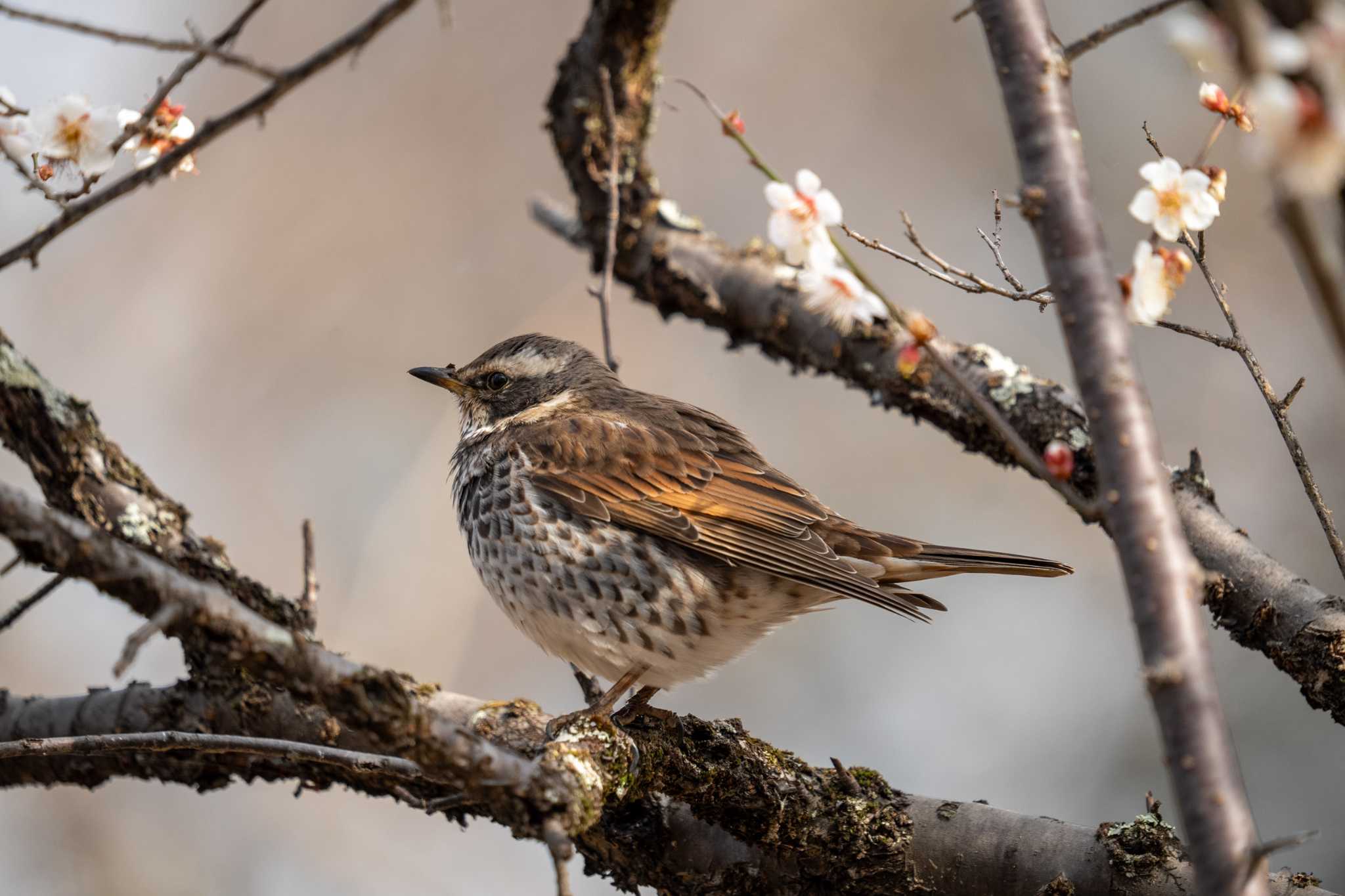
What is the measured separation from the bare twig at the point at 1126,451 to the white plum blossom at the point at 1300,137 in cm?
48

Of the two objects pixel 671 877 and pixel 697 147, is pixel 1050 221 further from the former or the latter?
pixel 697 147

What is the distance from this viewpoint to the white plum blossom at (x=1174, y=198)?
209 centimetres

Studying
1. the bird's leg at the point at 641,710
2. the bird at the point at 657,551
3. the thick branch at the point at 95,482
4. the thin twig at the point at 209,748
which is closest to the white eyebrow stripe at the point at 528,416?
the bird at the point at 657,551

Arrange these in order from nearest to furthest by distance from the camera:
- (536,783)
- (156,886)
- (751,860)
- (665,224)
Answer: (536,783) → (751,860) → (665,224) → (156,886)

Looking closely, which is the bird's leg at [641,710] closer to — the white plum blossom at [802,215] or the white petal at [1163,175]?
the white plum blossom at [802,215]

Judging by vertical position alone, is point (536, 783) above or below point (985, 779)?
below

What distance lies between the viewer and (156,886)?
20.5 feet

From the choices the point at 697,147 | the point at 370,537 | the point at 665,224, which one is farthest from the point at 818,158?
the point at 370,537

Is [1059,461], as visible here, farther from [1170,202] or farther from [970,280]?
[970,280]

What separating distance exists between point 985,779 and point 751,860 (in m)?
4.16

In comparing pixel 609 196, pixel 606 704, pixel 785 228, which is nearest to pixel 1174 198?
pixel 785 228

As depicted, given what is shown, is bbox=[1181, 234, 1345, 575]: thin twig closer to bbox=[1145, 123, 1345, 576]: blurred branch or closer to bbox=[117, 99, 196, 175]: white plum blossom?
bbox=[1145, 123, 1345, 576]: blurred branch

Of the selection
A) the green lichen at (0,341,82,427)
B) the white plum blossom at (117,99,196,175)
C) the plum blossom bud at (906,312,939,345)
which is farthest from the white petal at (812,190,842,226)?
the green lichen at (0,341,82,427)

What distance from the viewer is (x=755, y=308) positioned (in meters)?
4.77
